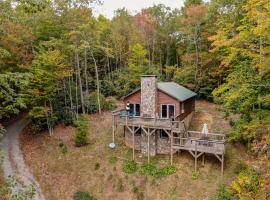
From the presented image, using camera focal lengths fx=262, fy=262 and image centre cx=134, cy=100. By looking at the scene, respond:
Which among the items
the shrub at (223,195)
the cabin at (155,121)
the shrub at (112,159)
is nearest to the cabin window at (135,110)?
the cabin at (155,121)

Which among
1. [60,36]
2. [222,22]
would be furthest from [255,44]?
[60,36]

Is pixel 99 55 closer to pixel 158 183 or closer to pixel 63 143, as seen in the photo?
pixel 63 143

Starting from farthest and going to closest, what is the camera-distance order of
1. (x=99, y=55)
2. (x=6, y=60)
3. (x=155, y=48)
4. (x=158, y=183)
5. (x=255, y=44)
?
(x=155, y=48), (x=99, y=55), (x=6, y=60), (x=158, y=183), (x=255, y=44)

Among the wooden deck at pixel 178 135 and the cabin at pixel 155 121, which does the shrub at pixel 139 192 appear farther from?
the wooden deck at pixel 178 135

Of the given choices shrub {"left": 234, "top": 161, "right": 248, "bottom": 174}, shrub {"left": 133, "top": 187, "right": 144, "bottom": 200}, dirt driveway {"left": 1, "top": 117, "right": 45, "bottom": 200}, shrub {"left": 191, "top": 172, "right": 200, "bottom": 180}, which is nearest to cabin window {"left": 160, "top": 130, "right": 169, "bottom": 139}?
shrub {"left": 191, "top": 172, "right": 200, "bottom": 180}

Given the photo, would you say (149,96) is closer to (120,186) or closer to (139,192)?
(120,186)

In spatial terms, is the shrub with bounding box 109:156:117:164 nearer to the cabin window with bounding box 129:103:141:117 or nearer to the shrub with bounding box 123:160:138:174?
the shrub with bounding box 123:160:138:174
